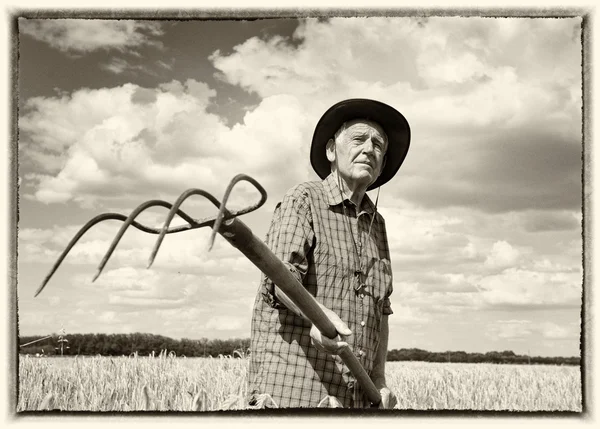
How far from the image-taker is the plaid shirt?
7.61 ft

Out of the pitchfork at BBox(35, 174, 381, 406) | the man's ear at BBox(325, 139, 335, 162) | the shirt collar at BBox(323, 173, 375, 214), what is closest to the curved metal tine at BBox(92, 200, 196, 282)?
the pitchfork at BBox(35, 174, 381, 406)

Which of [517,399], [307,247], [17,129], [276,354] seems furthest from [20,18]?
[517,399]

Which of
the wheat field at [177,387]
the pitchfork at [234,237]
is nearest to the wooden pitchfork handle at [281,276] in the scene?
the pitchfork at [234,237]

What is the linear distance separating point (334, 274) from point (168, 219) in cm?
124

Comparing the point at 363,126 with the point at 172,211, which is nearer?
the point at 172,211

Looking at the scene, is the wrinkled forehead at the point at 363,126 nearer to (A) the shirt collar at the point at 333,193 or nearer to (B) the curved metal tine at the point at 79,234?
(A) the shirt collar at the point at 333,193

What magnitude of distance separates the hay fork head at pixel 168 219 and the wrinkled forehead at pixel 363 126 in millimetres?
1272

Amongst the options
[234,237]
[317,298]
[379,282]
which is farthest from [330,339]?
[234,237]

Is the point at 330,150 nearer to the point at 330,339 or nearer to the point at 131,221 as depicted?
the point at 330,339

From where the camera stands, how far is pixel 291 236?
2270 millimetres

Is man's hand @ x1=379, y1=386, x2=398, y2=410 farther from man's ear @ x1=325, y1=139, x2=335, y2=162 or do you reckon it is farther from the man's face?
man's ear @ x1=325, y1=139, x2=335, y2=162

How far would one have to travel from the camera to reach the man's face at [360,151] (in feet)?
8.53

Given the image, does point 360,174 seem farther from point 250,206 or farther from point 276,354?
point 250,206

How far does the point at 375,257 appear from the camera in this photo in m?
2.65
